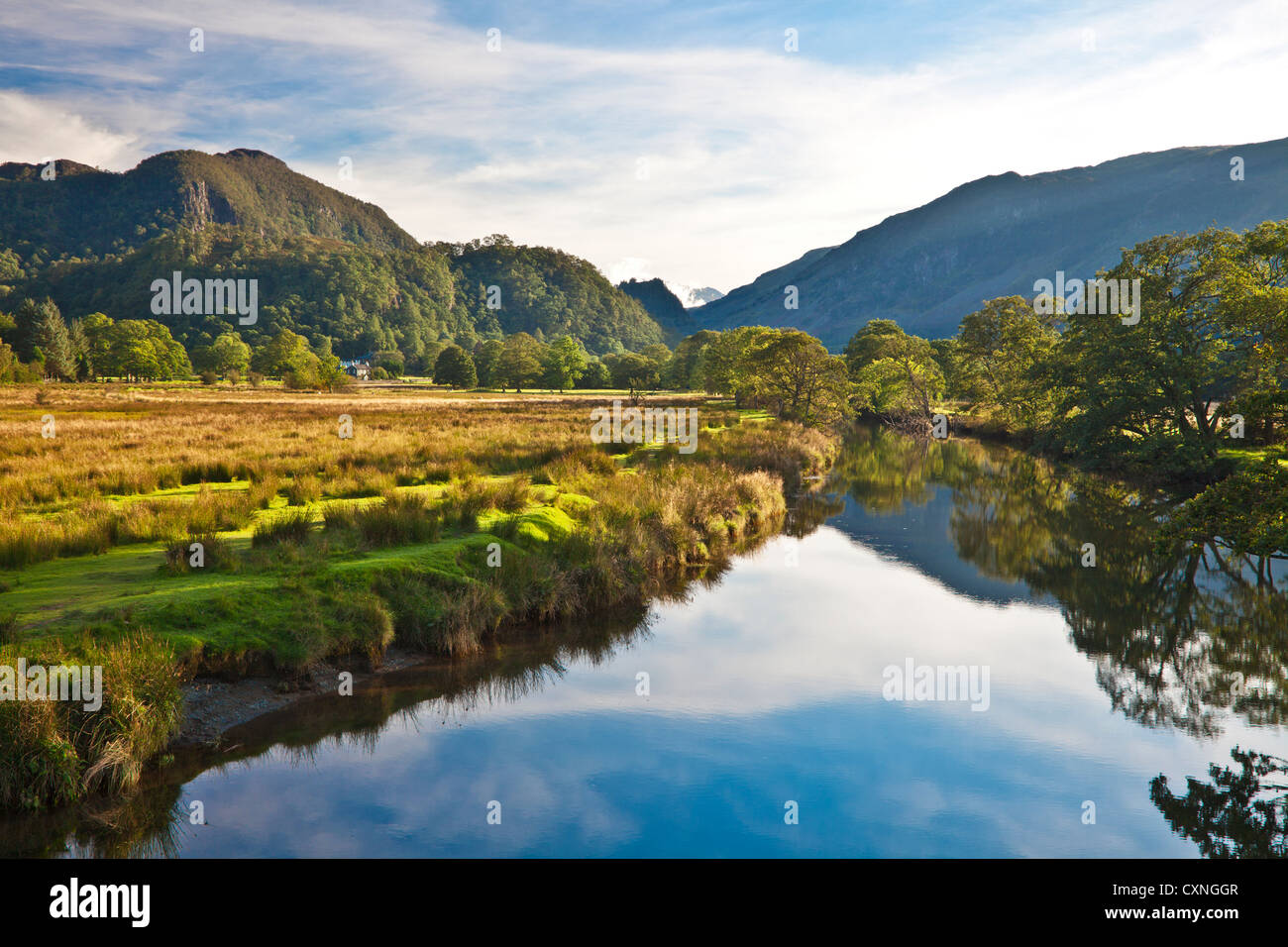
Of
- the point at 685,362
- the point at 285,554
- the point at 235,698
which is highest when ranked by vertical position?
the point at 685,362

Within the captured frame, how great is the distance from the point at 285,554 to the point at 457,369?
365 feet

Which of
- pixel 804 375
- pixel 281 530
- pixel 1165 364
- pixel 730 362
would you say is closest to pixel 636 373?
pixel 730 362

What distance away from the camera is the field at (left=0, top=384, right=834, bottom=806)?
816 centimetres

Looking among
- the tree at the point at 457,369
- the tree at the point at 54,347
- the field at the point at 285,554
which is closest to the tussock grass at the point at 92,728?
the field at the point at 285,554

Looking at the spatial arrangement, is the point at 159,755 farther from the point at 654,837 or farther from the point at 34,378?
the point at 34,378

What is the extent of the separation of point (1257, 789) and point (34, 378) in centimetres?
11193

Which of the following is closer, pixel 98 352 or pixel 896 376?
pixel 896 376

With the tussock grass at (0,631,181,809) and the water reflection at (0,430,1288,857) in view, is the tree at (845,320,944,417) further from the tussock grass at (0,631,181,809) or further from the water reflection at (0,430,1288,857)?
the tussock grass at (0,631,181,809)

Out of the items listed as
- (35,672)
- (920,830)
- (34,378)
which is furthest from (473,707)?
(34,378)

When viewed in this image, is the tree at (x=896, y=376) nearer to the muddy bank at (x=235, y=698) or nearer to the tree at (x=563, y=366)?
the tree at (x=563, y=366)

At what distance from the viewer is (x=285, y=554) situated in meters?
12.6

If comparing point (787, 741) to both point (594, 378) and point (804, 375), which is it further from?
point (594, 378)

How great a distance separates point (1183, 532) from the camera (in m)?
9.34

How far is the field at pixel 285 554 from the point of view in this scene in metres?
8.16
